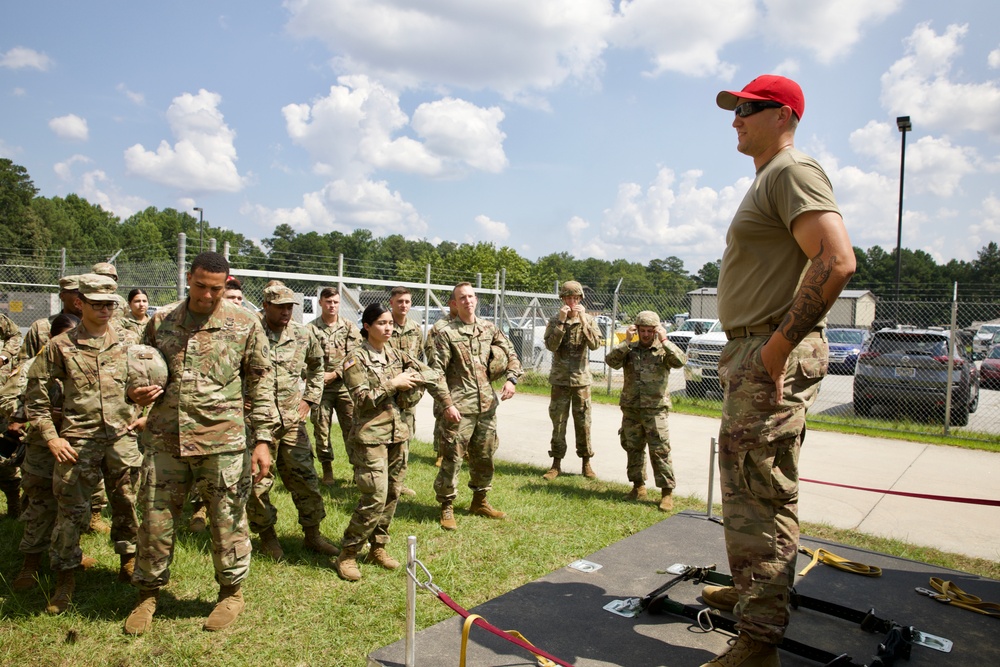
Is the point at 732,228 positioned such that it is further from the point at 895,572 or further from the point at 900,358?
the point at 900,358

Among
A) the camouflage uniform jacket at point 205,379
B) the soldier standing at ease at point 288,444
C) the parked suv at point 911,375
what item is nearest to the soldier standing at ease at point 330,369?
the soldier standing at ease at point 288,444

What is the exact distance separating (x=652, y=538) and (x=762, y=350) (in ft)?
9.41

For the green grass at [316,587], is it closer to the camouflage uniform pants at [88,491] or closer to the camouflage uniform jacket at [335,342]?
the camouflage uniform pants at [88,491]

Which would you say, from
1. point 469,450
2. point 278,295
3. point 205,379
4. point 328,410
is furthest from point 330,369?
point 205,379

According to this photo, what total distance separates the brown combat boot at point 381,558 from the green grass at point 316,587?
0.29 feet

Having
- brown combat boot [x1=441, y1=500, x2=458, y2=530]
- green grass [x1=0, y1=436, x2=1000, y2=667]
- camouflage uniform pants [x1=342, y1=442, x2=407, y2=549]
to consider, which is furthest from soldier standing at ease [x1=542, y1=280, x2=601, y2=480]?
camouflage uniform pants [x1=342, y1=442, x2=407, y2=549]

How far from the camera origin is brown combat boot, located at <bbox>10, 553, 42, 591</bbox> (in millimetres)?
4188

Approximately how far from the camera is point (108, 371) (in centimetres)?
436

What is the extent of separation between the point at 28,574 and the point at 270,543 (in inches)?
60.0

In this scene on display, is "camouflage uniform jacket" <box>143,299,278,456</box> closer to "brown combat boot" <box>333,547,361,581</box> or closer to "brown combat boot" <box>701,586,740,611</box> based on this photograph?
"brown combat boot" <box>333,547,361,581</box>

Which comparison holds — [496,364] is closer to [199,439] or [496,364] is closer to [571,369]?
[571,369]

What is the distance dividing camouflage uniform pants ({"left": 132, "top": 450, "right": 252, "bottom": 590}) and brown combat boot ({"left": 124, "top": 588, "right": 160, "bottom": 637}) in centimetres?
8

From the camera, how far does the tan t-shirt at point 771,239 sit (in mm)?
2416

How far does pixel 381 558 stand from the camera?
4.68m
